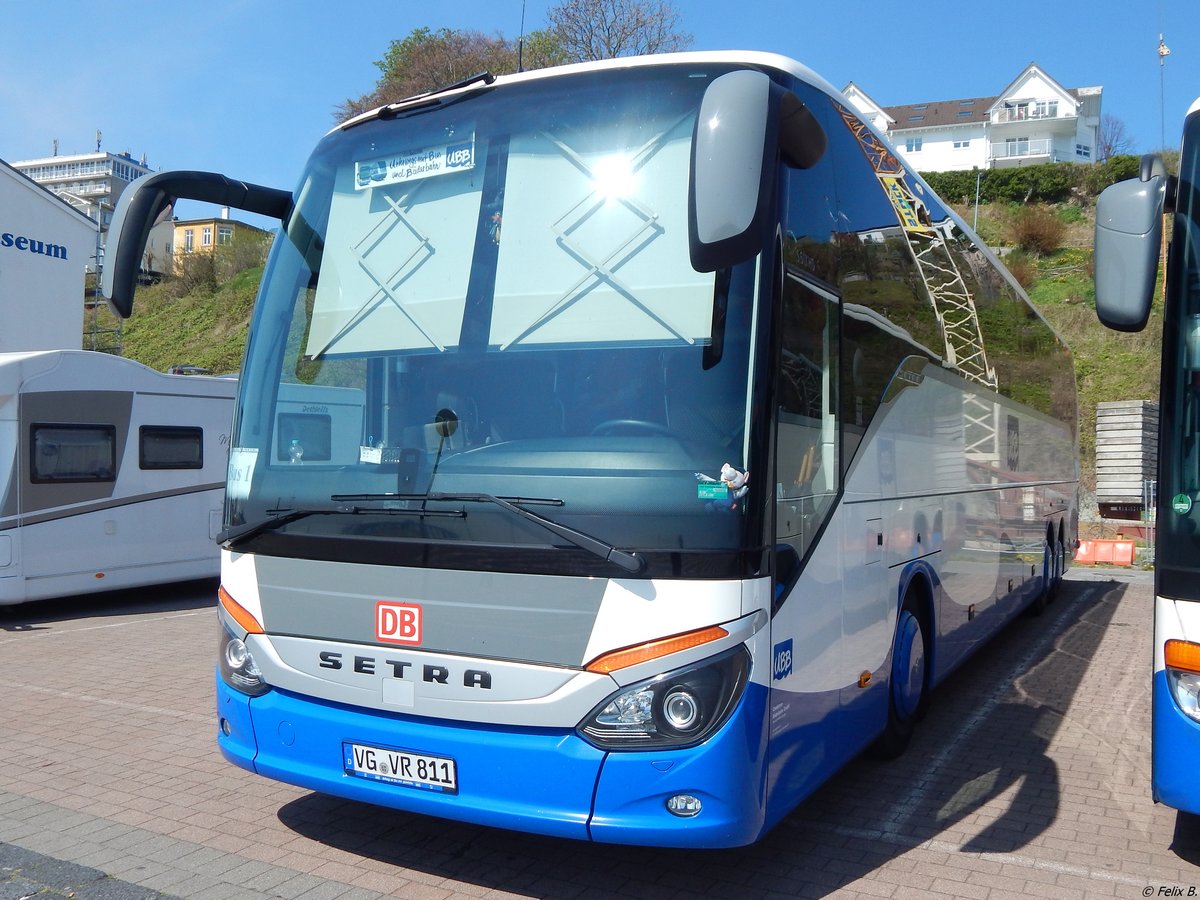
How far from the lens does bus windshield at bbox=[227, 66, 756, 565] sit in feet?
12.8

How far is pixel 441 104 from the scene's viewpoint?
4762 millimetres

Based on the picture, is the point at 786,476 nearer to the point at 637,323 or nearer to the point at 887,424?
the point at 637,323

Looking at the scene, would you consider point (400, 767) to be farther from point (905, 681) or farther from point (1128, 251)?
point (1128, 251)

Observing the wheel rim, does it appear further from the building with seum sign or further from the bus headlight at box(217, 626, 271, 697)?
the building with seum sign

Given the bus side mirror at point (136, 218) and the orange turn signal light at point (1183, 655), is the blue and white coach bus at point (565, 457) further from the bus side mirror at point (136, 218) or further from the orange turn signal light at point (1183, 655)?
the orange turn signal light at point (1183, 655)

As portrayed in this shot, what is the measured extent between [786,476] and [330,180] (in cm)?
247

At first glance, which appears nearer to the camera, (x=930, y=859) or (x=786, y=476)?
(x=786, y=476)

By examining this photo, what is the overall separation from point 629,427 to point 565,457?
0.26m

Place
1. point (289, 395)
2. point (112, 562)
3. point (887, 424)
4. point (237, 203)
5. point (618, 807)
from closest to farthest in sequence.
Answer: point (618, 807) → point (289, 395) → point (237, 203) → point (887, 424) → point (112, 562)

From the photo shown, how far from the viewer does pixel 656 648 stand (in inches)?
148

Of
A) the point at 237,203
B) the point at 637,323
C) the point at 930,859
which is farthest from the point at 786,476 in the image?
the point at 237,203

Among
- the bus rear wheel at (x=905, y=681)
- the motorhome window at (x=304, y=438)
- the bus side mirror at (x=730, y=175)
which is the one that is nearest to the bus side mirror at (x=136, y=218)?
the motorhome window at (x=304, y=438)

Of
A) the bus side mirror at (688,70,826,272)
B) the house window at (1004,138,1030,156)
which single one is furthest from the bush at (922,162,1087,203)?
the bus side mirror at (688,70,826,272)

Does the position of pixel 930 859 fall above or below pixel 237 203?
below
